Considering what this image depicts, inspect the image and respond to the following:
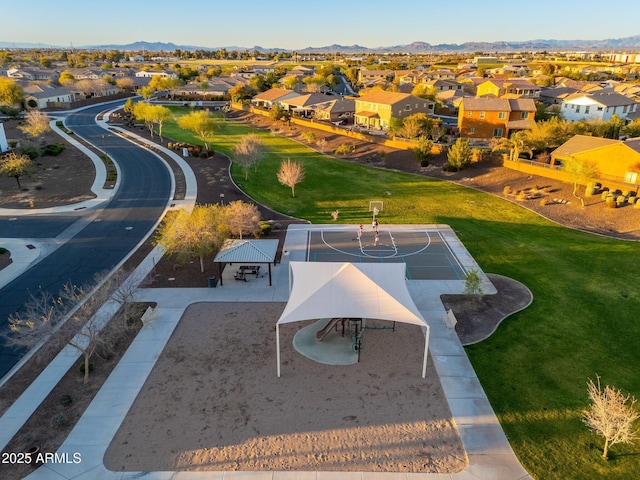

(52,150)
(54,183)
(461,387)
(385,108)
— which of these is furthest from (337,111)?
(461,387)

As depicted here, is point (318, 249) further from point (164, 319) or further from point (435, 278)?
point (164, 319)

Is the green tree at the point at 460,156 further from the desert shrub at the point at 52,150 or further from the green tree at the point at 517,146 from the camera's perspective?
the desert shrub at the point at 52,150

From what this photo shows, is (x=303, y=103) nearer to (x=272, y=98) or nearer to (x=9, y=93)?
(x=272, y=98)

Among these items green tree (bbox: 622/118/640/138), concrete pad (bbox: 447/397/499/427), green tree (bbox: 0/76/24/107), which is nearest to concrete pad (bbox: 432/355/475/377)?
concrete pad (bbox: 447/397/499/427)

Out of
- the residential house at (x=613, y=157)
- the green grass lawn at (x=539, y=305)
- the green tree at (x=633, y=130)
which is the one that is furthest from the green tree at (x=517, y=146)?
the green tree at (x=633, y=130)

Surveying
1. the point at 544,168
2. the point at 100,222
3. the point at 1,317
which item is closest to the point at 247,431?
the point at 1,317

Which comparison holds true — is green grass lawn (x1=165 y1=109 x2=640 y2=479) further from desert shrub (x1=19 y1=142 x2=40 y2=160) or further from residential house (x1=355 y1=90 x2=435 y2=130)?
residential house (x1=355 y1=90 x2=435 y2=130)
